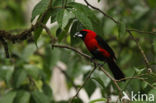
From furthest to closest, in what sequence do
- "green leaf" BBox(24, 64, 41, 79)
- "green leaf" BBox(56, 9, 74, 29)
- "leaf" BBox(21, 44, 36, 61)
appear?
1. "leaf" BBox(21, 44, 36, 61)
2. "green leaf" BBox(24, 64, 41, 79)
3. "green leaf" BBox(56, 9, 74, 29)

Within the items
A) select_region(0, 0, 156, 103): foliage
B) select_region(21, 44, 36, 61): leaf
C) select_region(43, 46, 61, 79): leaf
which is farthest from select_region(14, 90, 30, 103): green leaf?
select_region(43, 46, 61, 79): leaf

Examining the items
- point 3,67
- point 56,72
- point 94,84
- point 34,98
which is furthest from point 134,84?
point 56,72

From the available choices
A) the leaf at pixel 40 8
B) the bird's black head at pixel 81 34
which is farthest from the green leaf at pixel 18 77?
the leaf at pixel 40 8

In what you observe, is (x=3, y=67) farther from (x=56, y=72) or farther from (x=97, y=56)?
(x=56, y=72)

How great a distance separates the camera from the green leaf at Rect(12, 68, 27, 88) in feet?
9.12

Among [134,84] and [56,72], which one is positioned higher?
[134,84]

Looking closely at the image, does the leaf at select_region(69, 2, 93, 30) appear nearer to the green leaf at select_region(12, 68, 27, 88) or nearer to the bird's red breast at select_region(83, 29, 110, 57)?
the bird's red breast at select_region(83, 29, 110, 57)

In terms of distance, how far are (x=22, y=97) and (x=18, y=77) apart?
0.24 m

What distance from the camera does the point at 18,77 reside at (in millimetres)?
2836

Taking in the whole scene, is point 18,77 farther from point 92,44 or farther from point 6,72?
point 92,44

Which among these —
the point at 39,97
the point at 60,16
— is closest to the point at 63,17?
the point at 60,16

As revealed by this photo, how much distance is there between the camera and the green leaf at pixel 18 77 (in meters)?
2.78

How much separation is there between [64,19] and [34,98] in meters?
1.09

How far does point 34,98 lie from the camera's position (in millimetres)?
2650
